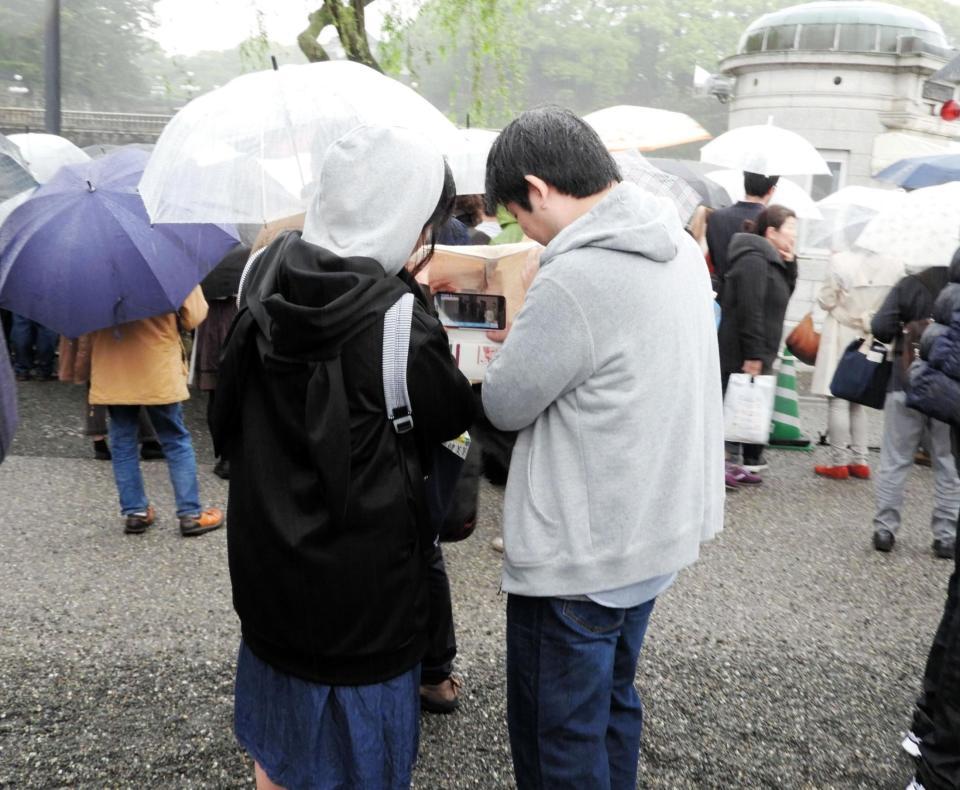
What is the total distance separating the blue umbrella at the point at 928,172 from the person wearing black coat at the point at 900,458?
3.22 metres

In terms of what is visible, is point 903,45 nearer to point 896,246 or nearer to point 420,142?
point 896,246

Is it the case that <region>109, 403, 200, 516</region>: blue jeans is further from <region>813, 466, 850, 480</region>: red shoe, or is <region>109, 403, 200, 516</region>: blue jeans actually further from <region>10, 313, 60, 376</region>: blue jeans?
<region>10, 313, 60, 376</region>: blue jeans

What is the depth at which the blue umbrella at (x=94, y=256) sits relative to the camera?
412 cm

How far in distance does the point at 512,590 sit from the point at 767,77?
54.8ft

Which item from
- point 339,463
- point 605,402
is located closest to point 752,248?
point 605,402

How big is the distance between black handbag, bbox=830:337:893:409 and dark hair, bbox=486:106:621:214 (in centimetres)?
387

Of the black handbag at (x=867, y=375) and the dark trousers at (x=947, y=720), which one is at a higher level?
the black handbag at (x=867, y=375)

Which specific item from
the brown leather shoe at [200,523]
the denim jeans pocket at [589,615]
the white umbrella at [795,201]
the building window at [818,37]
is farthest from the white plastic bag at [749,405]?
the building window at [818,37]

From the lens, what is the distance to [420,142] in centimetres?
200

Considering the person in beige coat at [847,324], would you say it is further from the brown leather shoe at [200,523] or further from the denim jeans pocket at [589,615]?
the brown leather shoe at [200,523]

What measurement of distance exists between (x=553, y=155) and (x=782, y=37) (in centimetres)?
1717

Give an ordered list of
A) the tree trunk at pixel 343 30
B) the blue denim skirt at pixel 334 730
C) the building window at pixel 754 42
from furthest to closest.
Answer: the building window at pixel 754 42 → the tree trunk at pixel 343 30 → the blue denim skirt at pixel 334 730

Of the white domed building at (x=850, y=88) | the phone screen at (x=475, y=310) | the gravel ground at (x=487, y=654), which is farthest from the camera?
the white domed building at (x=850, y=88)

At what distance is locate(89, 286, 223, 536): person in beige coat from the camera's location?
4801 mm
